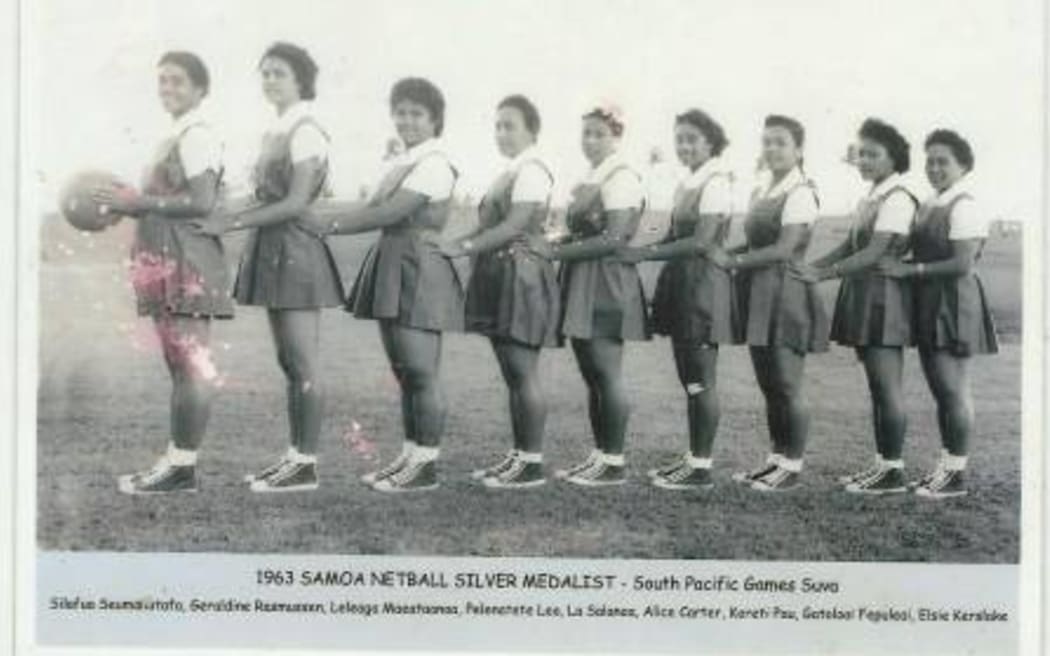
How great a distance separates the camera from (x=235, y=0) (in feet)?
5.05

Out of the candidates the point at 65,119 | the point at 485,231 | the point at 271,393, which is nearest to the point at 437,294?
the point at 485,231

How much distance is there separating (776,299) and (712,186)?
0.49 feet

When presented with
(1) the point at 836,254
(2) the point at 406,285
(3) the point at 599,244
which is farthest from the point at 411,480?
(1) the point at 836,254

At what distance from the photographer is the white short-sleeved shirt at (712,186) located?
1.54 meters

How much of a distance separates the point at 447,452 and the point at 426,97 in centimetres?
41

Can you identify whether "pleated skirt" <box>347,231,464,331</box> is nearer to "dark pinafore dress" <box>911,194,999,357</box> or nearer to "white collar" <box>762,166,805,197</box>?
"white collar" <box>762,166,805,197</box>

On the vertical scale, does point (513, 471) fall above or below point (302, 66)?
below

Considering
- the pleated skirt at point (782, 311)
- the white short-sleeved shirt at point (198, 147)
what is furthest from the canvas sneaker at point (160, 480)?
the pleated skirt at point (782, 311)

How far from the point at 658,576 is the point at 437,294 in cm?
41

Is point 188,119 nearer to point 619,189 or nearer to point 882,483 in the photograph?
point 619,189

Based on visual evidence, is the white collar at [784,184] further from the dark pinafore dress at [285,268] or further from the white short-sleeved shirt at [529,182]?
the dark pinafore dress at [285,268]

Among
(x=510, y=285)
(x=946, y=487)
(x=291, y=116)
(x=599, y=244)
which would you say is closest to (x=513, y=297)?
(x=510, y=285)

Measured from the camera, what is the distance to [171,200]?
60.0 inches

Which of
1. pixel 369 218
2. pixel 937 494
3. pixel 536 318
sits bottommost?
pixel 937 494
